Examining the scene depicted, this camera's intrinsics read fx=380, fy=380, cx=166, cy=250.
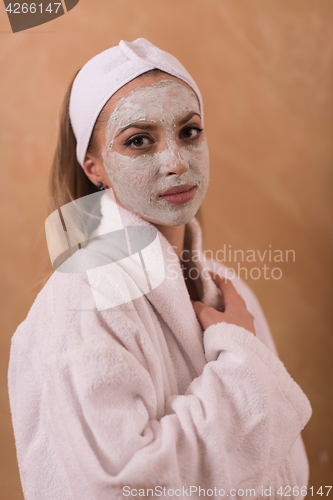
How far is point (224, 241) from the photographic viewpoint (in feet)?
2.99

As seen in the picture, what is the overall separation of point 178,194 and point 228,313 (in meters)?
0.24

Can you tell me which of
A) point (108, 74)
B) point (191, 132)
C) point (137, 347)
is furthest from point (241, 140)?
point (137, 347)

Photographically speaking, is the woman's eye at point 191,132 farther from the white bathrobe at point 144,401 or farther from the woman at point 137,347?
the white bathrobe at point 144,401

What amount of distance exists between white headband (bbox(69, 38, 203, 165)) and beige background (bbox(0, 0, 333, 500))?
0.29 ft

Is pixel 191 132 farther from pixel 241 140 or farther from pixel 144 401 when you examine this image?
pixel 144 401

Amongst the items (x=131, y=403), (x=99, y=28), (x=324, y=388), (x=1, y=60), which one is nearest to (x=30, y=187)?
(x=1, y=60)

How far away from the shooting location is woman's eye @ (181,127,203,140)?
0.64 m

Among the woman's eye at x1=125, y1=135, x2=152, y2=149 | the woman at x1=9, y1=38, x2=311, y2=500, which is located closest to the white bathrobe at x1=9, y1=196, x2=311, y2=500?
the woman at x1=9, y1=38, x2=311, y2=500

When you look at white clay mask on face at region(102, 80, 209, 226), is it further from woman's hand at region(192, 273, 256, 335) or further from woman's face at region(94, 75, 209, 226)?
woman's hand at region(192, 273, 256, 335)

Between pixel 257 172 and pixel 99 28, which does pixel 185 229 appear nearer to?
pixel 257 172

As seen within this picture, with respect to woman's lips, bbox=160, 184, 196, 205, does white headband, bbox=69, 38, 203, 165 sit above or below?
above

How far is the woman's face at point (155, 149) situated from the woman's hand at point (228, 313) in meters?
0.17

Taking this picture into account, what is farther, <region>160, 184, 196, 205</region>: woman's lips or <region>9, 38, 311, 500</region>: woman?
<region>160, 184, 196, 205</region>: woman's lips

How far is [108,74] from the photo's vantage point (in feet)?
2.02
